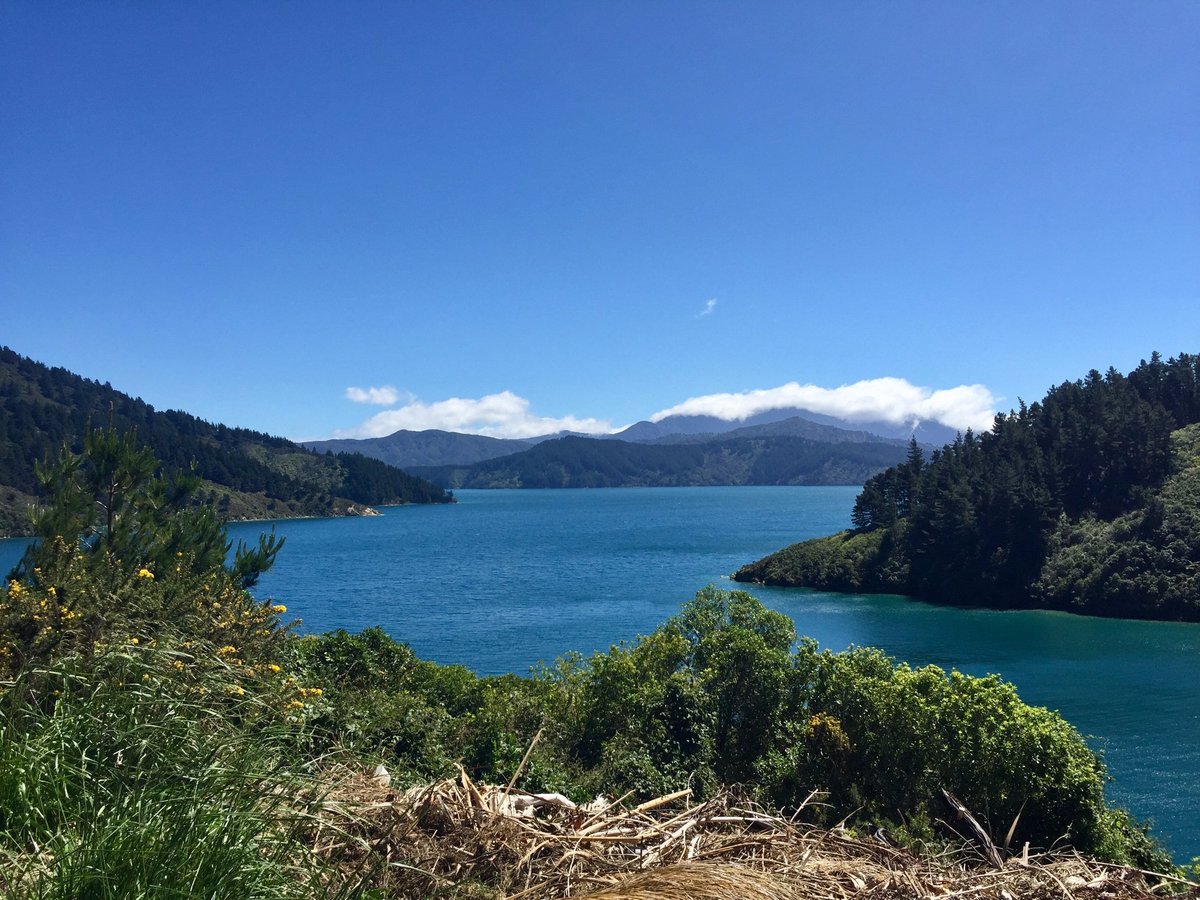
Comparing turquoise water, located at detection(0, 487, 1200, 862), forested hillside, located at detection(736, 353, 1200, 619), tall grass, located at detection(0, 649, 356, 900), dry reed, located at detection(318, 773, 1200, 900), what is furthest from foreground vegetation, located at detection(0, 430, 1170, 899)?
forested hillside, located at detection(736, 353, 1200, 619)

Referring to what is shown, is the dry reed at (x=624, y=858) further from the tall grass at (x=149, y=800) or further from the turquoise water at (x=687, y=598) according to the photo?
the turquoise water at (x=687, y=598)

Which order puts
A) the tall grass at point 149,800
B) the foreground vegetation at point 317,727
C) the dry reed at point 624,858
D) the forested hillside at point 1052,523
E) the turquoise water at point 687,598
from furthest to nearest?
the forested hillside at point 1052,523 < the turquoise water at point 687,598 < the dry reed at point 624,858 < the foreground vegetation at point 317,727 < the tall grass at point 149,800

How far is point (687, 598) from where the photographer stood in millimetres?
67125

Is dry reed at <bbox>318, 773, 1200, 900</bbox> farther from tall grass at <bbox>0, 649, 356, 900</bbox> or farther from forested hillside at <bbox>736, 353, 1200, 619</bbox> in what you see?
forested hillside at <bbox>736, 353, 1200, 619</bbox>

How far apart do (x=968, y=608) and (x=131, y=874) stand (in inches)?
2998

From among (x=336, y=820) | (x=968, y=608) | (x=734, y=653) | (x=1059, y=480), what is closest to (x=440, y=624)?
(x=734, y=653)

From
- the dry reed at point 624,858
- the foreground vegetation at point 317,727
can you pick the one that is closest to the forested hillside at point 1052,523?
the foreground vegetation at point 317,727

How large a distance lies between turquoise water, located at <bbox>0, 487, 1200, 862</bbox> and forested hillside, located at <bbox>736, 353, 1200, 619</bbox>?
13.4 feet

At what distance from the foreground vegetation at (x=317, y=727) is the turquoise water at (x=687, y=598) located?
932 cm

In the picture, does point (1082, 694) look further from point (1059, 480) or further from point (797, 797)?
point (1059, 480)

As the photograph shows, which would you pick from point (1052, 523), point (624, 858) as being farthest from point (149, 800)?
point (1052, 523)

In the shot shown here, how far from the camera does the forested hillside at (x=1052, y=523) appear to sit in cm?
6381

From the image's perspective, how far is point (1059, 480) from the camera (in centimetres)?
8081

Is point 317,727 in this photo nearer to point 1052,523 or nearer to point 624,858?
point 624,858
